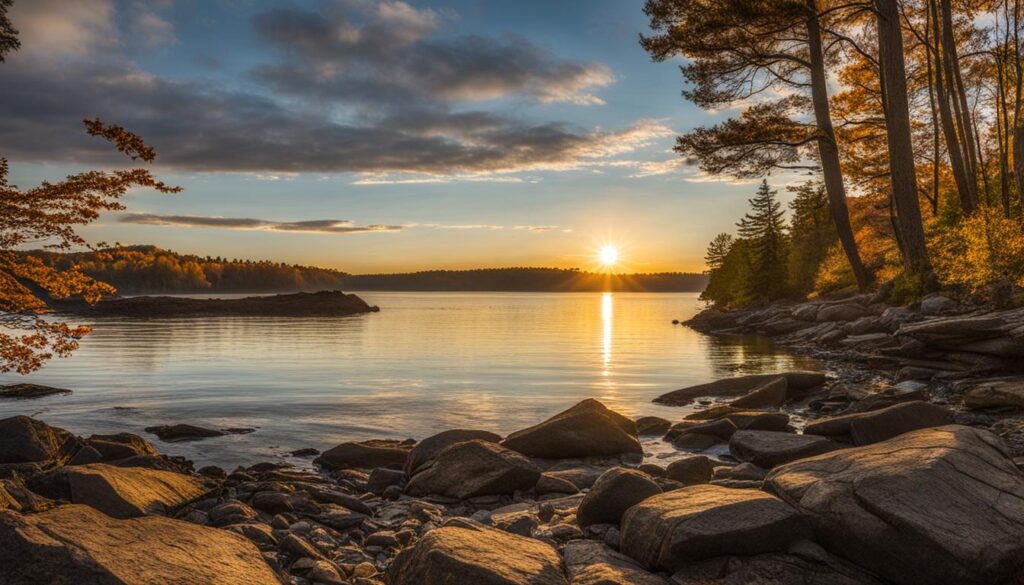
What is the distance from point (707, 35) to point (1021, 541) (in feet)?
73.9

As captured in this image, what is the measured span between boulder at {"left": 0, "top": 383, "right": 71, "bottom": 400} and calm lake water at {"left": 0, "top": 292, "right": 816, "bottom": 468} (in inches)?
27.0

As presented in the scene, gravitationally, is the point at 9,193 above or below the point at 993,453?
above

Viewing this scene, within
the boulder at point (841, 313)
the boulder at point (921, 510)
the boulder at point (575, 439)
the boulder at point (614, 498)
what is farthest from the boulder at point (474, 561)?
the boulder at point (841, 313)

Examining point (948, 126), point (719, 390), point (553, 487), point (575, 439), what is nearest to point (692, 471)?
point (553, 487)

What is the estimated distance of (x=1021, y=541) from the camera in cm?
490

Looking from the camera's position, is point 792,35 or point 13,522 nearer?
point 13,522

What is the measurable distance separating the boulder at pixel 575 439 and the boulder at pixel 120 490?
535 cm

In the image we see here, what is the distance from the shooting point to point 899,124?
21516 mm

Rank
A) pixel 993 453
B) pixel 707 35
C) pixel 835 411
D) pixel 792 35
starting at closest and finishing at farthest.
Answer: pixel 993 453, pixel 835 411, pixel 707 35, pixel 792 35

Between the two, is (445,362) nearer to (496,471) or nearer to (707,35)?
(707,35)

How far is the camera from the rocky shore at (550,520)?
4.89 m

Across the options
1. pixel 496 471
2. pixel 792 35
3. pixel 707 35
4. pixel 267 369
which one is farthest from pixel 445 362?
pixel 496 471

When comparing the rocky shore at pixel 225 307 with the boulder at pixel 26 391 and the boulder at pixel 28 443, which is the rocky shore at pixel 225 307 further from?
the boulder at pixel 28 443

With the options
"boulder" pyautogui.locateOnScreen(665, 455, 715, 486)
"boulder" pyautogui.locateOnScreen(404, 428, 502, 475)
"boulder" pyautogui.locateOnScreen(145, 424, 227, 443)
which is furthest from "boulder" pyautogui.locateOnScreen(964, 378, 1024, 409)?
"boulder" pyautogui.locateOnScreen(145, 424, 227, 443)
